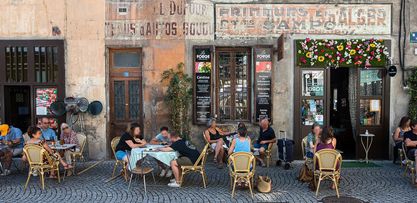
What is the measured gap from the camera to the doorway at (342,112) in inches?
432

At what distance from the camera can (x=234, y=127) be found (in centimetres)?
1033

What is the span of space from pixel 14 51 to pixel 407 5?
10477 millimetres

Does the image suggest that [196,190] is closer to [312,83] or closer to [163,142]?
[163,142]

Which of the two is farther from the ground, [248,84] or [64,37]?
[64,37]

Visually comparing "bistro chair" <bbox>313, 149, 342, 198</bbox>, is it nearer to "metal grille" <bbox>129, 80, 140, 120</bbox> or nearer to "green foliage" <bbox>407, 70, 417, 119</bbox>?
"green foliage" <bbox>407, 70, 417, 119</bbox>

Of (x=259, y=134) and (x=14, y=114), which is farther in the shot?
(x=14, y=114)

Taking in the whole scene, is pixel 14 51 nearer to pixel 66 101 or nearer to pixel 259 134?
pixel 66 101

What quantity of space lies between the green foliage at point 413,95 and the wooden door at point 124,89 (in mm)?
7090

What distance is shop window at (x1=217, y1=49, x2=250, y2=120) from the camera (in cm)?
1048

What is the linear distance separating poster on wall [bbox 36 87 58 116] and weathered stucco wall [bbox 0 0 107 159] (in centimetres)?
49

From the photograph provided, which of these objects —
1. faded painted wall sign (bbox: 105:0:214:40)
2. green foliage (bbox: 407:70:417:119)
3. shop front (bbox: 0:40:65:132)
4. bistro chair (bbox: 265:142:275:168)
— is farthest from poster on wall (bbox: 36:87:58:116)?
green foliage (bbox: 407:70:417:119)

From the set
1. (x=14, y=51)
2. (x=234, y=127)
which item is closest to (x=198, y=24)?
(x=234, y=127)

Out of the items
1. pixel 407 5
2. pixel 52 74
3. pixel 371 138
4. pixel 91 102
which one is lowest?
pixel 371 138

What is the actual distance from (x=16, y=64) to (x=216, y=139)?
18.8 feet
